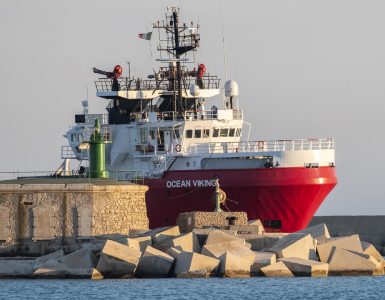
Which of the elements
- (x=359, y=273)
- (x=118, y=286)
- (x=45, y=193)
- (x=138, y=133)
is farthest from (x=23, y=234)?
(x=138, y=133)

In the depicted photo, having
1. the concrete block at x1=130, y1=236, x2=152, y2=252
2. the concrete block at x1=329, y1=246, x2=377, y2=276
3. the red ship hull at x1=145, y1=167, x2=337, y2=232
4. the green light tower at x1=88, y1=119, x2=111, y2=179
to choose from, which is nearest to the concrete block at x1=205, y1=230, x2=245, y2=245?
the concrete block at x1=130, y1=236, x2=152, y2=252

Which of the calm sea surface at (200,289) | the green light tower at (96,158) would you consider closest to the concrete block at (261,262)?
the calm sea surface at (200,289)

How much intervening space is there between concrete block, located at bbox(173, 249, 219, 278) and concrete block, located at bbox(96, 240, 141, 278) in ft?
3.90

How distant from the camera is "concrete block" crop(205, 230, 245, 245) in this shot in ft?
159

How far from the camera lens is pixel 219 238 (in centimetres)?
4862

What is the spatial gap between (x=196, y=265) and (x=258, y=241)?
3.97 m

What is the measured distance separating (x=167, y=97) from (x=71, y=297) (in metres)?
23.1

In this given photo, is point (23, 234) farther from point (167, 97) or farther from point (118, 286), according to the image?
point (167, 97)

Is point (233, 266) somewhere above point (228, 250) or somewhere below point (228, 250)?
below

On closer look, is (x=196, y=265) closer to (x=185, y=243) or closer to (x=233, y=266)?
(x=233, y=266)

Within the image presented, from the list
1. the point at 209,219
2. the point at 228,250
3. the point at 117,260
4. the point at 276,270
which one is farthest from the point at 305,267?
the point at 117,260

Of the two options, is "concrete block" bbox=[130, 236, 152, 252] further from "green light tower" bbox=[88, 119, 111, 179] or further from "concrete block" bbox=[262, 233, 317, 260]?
"green light tower" bbox=[88, 119, 111, 179]

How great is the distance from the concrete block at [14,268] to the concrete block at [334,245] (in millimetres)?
7933

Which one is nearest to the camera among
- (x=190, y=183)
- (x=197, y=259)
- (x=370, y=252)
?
(x=197, y=259)
